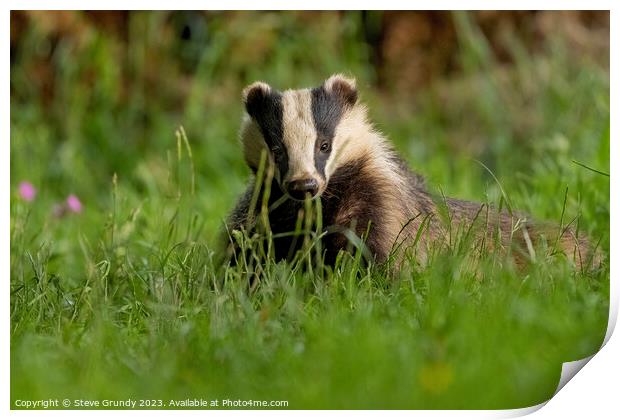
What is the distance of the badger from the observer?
11.3 ft

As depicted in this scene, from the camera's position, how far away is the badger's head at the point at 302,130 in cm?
345

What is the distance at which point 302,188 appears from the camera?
338 cm

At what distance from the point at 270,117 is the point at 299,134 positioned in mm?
160

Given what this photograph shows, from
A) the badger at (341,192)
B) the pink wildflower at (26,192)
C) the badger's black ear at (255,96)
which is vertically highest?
the badger's black ear at (255,96)

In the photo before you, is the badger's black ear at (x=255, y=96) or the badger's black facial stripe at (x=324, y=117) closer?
the badger's black facial stripe at (x=324, y=117)

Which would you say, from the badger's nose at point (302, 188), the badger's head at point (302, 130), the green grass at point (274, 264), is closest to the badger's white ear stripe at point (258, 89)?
the badger's head at point (302, 130)

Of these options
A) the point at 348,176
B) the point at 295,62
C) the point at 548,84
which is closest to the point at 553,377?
the point at 348,176

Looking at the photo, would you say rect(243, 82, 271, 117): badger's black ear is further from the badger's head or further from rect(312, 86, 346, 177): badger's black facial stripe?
rect(312, 86, 346, 177): badger's black facial stripe

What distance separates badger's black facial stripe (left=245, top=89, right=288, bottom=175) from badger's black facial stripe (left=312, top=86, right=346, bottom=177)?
0.12 meters

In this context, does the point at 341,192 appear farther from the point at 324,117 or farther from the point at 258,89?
the point at 258,89

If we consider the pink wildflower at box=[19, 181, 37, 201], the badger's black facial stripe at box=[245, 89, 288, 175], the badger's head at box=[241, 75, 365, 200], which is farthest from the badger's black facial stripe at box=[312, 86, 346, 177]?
the pink wildflower at box=[19, 181, 37, 201]

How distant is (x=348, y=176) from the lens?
368cm

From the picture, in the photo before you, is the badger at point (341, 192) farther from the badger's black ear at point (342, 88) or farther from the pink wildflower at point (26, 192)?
the pink wildflower at point (26, 192)
